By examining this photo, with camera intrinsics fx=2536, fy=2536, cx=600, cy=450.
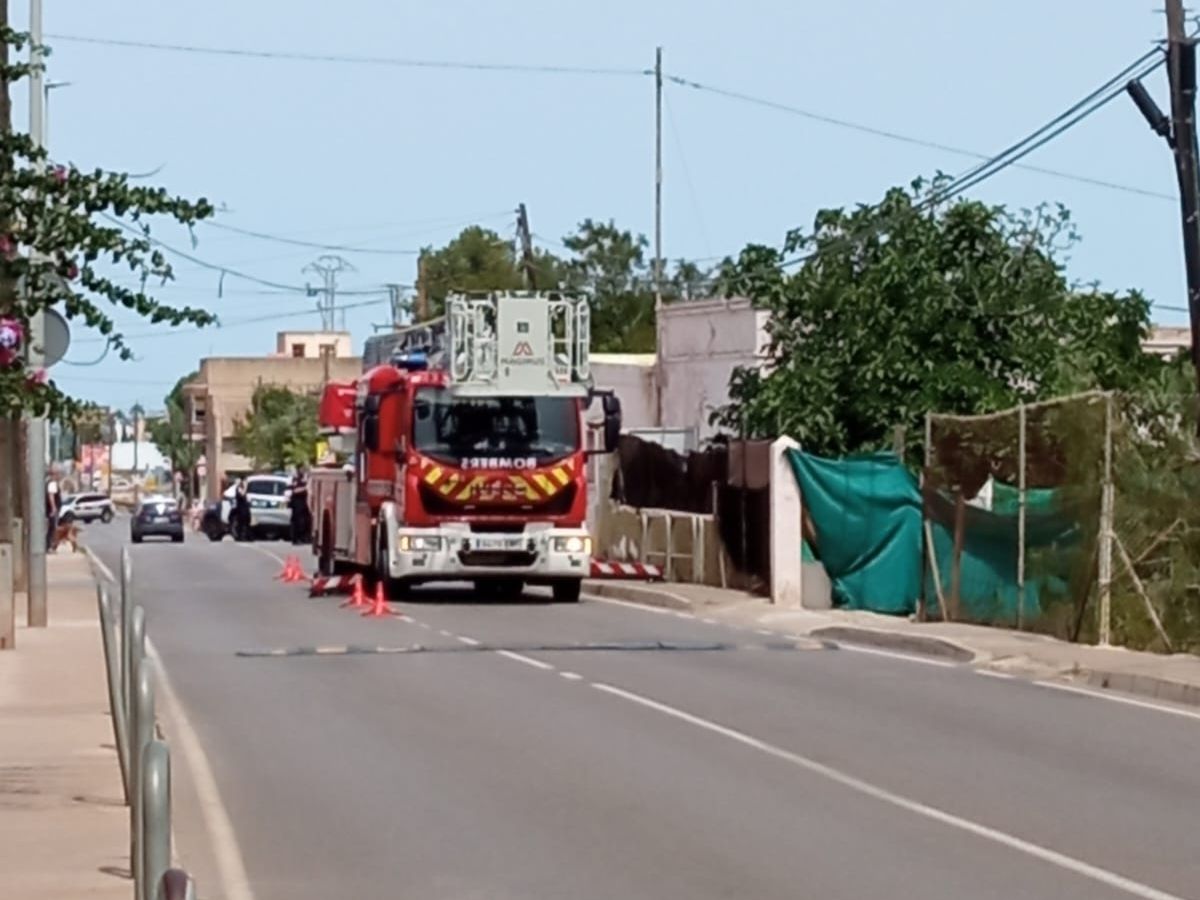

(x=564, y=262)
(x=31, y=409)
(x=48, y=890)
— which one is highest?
(x=564, y=262)

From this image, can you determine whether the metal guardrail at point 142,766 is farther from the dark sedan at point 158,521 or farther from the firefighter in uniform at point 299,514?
the dark sedan at point 158,521

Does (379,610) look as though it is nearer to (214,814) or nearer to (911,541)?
(911,541)

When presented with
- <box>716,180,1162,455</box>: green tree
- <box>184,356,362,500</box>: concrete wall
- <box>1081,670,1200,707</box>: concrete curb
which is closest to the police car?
<box>716,180,1162,455</box>: green tree

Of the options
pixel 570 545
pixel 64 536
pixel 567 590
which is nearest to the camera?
pixel 570 545

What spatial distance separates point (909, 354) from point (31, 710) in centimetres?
2044

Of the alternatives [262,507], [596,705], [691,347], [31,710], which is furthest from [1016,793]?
[262,507]

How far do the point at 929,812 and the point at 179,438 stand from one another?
15901cm

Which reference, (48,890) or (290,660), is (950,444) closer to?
(290,660)

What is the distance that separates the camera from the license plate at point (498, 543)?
106 ft

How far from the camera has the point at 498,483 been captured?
3203 centimetres

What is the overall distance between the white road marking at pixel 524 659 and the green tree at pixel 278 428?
77.0 metres

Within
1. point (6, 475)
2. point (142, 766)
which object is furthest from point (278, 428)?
point (142, 766)

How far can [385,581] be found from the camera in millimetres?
32812

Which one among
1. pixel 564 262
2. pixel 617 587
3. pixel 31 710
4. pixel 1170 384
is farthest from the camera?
pixel 564 262
